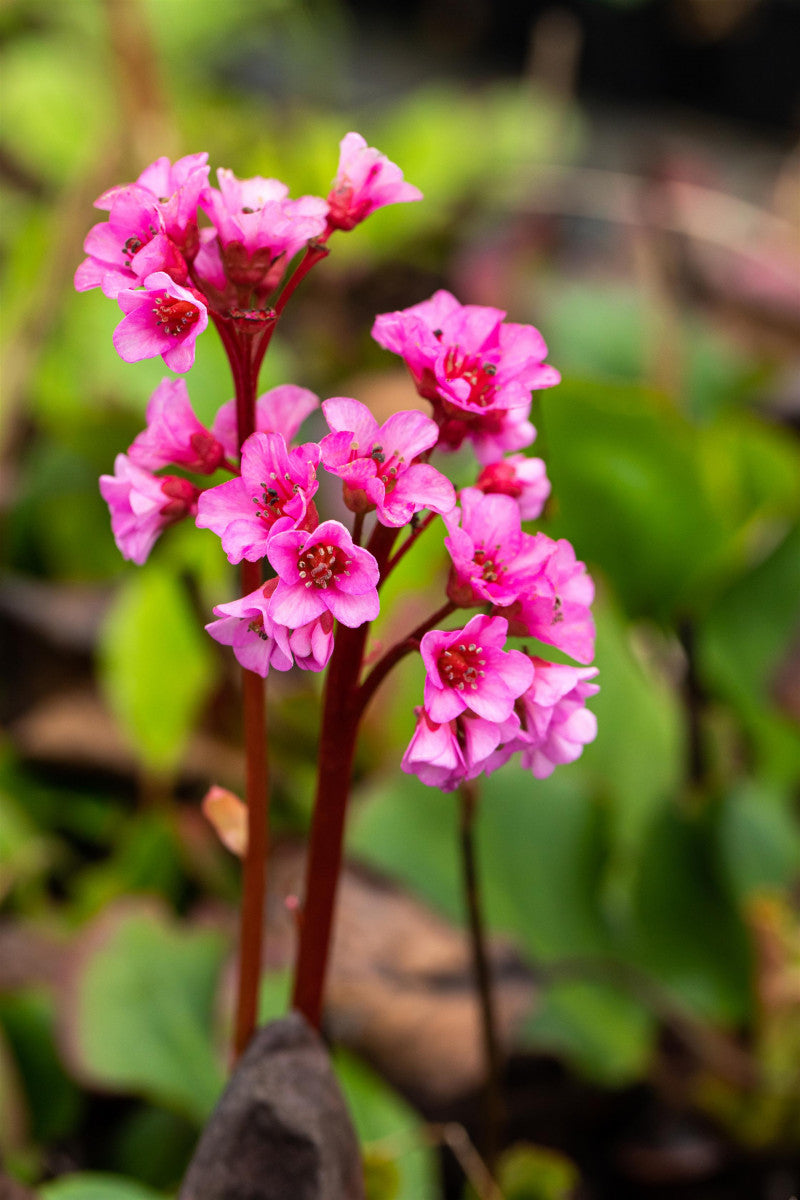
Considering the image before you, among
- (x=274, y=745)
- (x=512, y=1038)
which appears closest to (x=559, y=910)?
(x=512, y=1038)

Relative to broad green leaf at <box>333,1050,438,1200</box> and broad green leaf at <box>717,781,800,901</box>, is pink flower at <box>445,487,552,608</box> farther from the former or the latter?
broad green leaf at <box>717,781,800,901</box>

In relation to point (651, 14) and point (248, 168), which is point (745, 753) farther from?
point (651, 14)

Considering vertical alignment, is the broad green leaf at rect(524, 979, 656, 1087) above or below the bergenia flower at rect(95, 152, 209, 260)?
below

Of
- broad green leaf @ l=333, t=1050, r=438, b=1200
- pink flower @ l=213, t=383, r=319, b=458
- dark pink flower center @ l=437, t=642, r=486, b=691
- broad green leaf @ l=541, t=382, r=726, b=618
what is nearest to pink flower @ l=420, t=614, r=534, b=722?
dark pink flower center @ l=437, t=642, r=486, b=691

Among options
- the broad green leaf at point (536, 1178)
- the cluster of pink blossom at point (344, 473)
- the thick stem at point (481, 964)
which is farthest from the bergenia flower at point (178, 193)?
the broad green leaf at point (536, 1178)

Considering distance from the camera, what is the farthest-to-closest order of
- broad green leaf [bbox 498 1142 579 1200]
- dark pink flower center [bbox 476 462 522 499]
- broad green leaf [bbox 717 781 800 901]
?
broad green leaf [bbox 717 781 800 901], broad green leaf [bbox 498 1142 579 1200], dark pink flower center [bbox 476 462 522 499]

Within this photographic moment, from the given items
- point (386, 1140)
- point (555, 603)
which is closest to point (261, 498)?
point (555, 603)

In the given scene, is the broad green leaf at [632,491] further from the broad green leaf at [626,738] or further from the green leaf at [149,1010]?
the green leaf at [149,1010]

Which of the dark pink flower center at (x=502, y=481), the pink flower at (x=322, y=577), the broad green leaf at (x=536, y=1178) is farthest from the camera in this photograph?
the broad green leaf at (x=536, y=1178)
